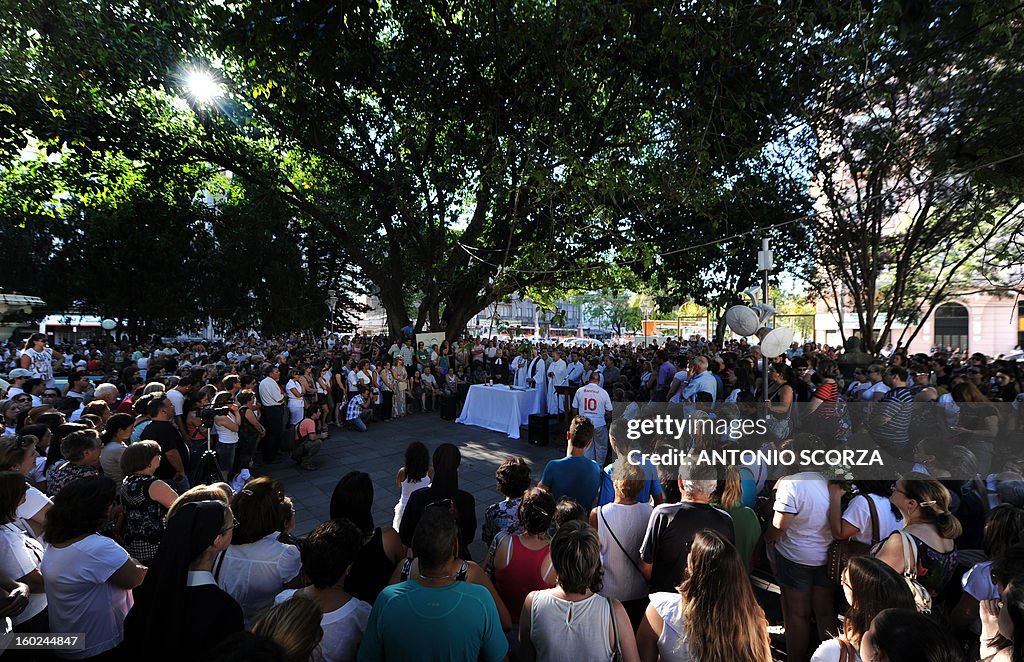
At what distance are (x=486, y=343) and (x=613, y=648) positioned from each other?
1540 cm

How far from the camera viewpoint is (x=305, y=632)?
1602 mm

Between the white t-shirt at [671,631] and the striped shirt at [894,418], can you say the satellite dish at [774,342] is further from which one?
the white t-shirt at [671,631]

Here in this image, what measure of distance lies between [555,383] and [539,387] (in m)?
0.40

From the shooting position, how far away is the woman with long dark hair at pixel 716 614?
1.83 metres

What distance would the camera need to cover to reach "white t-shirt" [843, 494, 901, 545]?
9.37 feet

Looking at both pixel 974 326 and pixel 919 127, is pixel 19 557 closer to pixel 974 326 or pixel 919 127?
pixel 919 127

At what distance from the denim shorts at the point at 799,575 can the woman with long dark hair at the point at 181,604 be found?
332 cm

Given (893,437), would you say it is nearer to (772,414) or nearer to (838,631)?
(772,414)

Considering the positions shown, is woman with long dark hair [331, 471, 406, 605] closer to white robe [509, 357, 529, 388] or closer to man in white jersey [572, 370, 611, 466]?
man in white jersey [572, 370, 611, 466]

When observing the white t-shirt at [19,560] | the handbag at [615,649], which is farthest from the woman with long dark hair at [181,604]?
the handbag at [615,649]

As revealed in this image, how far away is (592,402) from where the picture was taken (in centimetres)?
750

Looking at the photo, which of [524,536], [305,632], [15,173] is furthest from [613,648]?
[15,173]

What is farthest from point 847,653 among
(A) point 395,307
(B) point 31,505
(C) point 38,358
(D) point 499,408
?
(A) point 395,307

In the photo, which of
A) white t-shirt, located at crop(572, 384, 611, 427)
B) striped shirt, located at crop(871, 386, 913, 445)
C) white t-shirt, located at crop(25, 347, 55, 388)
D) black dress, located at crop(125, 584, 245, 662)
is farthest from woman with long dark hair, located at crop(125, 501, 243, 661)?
white t-shirt, located at crop(25, 347, 55, 388)
